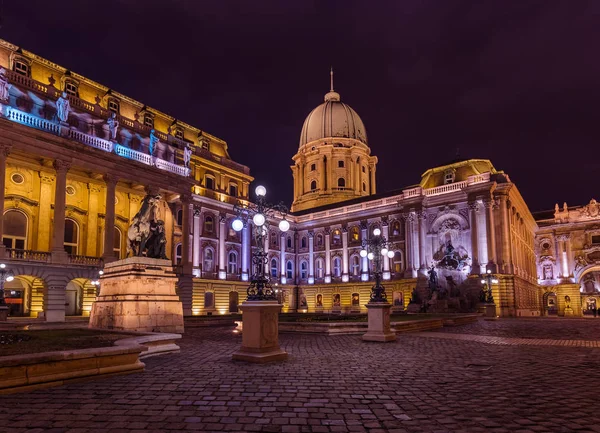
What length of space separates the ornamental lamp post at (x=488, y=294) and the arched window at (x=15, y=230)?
133 feet

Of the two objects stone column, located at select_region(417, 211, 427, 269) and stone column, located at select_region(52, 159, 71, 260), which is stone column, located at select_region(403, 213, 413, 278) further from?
stone column, located at select_region(52, 159, 71, 260)

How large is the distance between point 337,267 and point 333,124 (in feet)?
99.4

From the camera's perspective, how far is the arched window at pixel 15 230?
3566cm

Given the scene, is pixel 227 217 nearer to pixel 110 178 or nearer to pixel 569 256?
pixel 110 178

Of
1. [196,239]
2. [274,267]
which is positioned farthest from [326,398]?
[274,267]

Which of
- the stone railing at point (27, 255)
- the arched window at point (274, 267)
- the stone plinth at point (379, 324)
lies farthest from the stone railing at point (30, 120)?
the arched window at point (274, 267)

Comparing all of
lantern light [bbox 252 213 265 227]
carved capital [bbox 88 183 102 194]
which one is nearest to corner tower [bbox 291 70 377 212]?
carved capital [bbox 88 183 102 194]

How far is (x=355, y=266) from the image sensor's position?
6419cm

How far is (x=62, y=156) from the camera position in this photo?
114 feet

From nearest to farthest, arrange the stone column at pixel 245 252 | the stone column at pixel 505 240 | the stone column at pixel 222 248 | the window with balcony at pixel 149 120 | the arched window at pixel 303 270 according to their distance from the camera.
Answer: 1. the stone column at pixel 505 240
2. the window with balcony at pixel 149 120
3. the stone column at pixel 222 248
4. the stone column at pixel 245 252
5. the arched window at pixel 303 270

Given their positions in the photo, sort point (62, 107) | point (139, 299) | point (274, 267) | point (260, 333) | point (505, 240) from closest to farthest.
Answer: point (260, 333)
point (139, 299)
point (62, 107)
point (505, 240)
point (274, 267)

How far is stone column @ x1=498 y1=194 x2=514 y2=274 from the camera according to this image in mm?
49156

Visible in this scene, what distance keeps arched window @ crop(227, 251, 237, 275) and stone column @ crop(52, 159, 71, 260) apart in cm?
2498

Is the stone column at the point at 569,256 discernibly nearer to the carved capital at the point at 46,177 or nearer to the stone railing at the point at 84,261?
the stone railing at the point at 84,261
